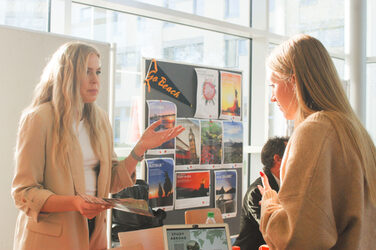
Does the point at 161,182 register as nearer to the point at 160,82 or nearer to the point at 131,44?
the point at 160,82

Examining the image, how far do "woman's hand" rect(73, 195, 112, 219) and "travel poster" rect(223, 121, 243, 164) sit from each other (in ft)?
8.03

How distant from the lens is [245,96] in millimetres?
5391

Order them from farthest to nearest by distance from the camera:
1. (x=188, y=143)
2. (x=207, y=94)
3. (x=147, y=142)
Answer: (x=207, y=94)
(x=188, y=143)
(x=147, y=142)

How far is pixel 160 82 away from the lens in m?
3.76

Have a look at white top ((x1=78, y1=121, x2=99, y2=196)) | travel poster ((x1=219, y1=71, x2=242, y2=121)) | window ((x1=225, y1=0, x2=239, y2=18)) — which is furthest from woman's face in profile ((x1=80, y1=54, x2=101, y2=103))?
window ((x1=225, y1=0, x2=239, y2=18))

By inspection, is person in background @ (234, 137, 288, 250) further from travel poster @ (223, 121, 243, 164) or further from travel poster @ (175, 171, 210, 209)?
travel poster @ (223, 121, 243, 164)

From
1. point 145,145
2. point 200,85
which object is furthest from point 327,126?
point 200,85

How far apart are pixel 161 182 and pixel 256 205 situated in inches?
43.0

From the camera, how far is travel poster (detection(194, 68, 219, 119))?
4051mm

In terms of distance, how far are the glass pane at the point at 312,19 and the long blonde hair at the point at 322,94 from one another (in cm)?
429

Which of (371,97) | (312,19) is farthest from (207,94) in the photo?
(371,97)

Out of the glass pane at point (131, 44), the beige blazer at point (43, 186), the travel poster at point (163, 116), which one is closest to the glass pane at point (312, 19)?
the glass pane at point (131, 44)

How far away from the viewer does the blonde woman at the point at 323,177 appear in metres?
1.24

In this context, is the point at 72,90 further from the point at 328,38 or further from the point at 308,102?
the point at 328,38
